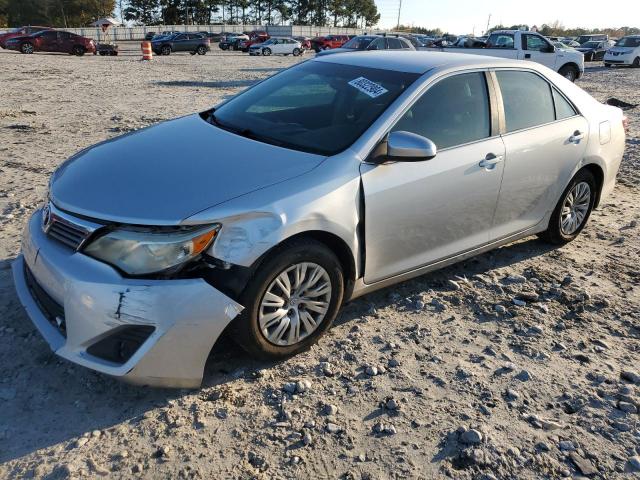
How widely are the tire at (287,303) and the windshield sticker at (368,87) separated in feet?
4.00

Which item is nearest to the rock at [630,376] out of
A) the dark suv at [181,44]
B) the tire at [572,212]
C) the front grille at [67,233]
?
the tire at [572,212]

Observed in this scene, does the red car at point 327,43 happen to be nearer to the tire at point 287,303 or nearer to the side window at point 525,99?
the side window at point 525,99

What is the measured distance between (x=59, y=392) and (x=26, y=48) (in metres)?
33.8

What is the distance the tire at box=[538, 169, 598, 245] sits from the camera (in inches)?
192

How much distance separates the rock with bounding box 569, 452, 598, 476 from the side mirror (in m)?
1.74

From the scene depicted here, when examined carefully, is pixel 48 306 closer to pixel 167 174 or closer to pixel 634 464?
pixel 167 174

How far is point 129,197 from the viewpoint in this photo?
2953mm

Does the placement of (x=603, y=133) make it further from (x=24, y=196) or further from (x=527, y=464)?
(x=24, y=196)

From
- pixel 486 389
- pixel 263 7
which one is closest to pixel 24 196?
pixel 486 389

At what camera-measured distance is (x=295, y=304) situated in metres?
3.22

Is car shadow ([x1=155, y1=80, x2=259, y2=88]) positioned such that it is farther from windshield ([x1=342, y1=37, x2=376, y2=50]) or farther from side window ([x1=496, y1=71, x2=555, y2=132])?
side window ([x1=496, y1=71, x2=555, y2=132])

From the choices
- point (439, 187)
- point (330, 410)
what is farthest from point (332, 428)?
point (439, 187)

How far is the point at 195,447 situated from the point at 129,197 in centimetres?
129

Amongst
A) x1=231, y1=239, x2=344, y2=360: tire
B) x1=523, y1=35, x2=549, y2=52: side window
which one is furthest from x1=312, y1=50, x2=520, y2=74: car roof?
x1=523, y1=35, x2=549, y2=52: side window
